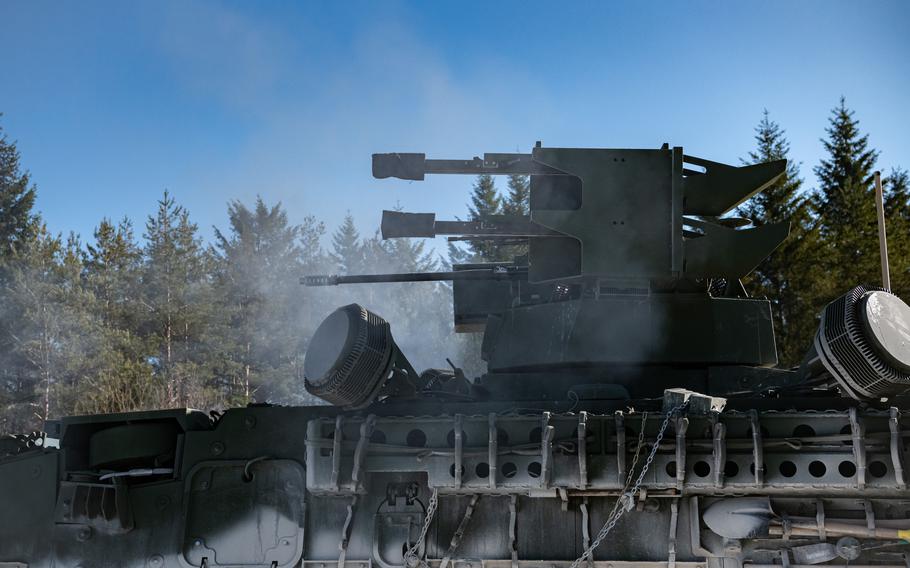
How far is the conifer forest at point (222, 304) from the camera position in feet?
108

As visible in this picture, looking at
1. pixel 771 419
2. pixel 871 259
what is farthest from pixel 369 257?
pixel 771 419

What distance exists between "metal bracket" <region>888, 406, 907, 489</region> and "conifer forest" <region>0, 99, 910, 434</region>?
80.4 ft

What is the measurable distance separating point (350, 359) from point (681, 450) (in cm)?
248

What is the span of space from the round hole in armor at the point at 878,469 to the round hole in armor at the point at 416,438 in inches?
113

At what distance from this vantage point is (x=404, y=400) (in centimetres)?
784

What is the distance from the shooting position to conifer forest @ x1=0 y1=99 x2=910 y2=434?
108ft

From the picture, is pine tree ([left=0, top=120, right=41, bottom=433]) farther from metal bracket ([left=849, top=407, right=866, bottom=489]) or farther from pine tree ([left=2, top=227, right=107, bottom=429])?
metal bracket ([left=849, top=407, right=866, bottom=489])

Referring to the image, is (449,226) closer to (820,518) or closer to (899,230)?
(820,518)

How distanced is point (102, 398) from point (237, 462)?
27.6 meters

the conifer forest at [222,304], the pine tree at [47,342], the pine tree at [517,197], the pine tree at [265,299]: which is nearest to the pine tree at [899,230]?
Answer: the conifer forest at [222,304]

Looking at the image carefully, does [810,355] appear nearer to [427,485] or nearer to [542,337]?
[542,337]

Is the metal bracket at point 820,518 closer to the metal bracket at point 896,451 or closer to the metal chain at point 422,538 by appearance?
the metal bracket at point 896,451

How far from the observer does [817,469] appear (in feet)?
21.1

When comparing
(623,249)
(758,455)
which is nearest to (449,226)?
(623,249)
